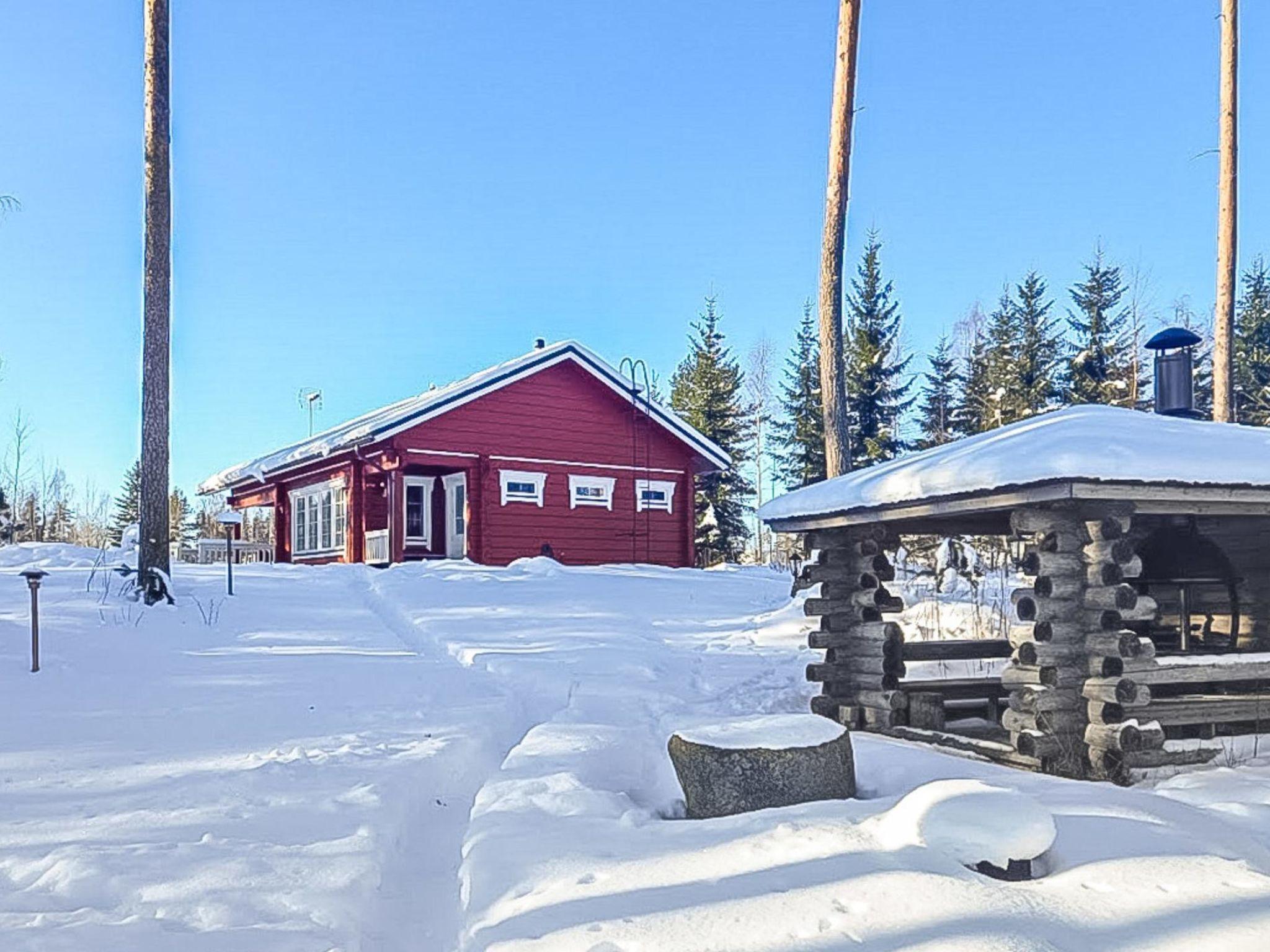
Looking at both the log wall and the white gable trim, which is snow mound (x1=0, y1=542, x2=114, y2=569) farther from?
the log wall

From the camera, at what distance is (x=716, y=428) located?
124ft

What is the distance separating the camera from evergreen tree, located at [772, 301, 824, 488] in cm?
3619

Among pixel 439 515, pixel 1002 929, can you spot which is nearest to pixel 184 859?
pixel 1002 929

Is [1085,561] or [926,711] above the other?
[1085,561]

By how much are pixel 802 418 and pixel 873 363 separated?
150 inches

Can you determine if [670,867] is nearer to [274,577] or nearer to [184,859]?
[184,859]

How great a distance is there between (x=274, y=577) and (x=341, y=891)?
13.6 meters

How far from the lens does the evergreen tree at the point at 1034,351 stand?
33625 mm

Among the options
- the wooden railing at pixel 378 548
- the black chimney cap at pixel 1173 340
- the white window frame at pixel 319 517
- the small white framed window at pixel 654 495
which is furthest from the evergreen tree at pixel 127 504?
the black chimney cap at pixel 1173 340

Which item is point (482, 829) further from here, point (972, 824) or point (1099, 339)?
point (1099, 339)

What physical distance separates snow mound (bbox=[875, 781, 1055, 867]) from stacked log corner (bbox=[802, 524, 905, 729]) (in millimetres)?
3944

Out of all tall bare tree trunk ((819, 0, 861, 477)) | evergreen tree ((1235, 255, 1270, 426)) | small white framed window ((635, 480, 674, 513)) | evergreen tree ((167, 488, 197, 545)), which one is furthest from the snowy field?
evergreen tree ((167, 488, 197, 545))

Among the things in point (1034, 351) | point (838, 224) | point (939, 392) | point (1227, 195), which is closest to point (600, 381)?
point (838, 224)

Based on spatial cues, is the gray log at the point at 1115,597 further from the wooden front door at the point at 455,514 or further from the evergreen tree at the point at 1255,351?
the evergreen tree at the point at 1255,351
